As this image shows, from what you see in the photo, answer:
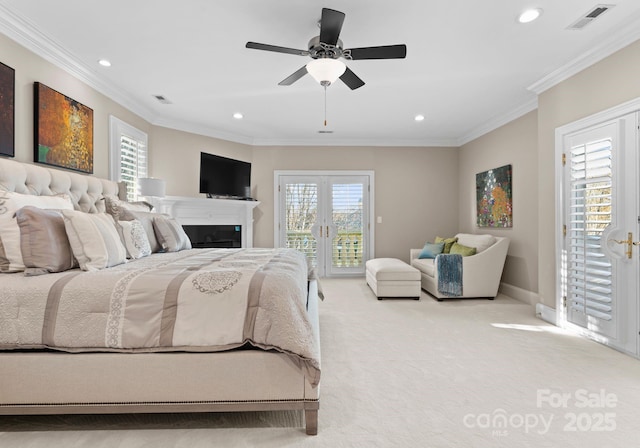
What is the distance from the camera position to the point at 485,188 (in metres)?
5.58

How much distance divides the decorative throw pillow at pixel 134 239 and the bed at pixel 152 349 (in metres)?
0.96

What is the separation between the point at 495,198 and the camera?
529cm

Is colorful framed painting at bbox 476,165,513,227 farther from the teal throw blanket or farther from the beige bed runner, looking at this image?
the beige bed runner

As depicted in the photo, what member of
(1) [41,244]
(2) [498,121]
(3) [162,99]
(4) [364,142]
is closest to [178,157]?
(3) [162,99]

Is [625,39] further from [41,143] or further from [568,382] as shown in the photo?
[41,143]

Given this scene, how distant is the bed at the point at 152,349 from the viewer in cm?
169

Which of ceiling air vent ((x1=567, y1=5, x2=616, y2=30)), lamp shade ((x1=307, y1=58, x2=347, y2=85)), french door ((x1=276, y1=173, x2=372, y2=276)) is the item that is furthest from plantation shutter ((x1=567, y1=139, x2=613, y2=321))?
french door ((x1=276, y1=173, x2=372, y2=276))

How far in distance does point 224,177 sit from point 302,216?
1596mm

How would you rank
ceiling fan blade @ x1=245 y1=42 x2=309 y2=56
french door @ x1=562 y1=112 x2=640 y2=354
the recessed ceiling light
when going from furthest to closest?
1. french door @ x1=562 y1=112 x2=640 y2=354
2. the recessed ceiling light
3. ceiling fan blade @ x1=245 y1=42 x2=309 y2=56

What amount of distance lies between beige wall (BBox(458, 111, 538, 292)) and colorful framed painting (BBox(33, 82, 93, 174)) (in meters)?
5.19

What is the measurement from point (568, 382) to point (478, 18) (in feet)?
8.68

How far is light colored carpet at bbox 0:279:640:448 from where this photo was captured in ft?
5.61

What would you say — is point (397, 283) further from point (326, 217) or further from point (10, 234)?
point (10, 234)

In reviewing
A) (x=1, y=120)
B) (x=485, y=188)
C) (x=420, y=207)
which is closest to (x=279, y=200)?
(x=420, y=207)
